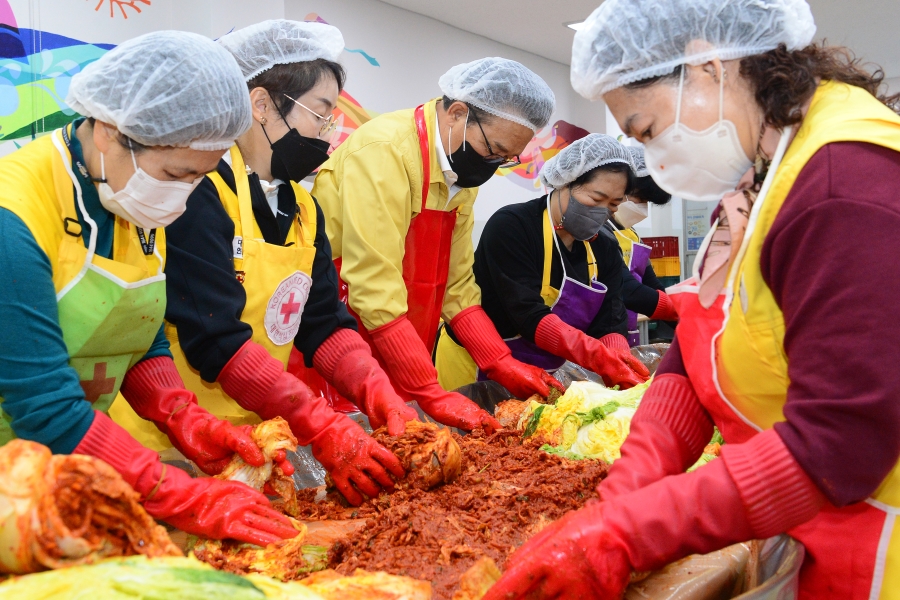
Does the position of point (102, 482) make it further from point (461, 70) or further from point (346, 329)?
point (461, 70)

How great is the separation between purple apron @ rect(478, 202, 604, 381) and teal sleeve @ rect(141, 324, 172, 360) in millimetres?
2325

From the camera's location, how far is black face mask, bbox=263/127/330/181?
9.15 ft

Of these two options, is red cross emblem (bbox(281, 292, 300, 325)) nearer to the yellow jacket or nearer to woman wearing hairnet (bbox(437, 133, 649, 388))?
the yellow jacket

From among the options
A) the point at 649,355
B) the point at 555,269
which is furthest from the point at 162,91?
the point at 649,355

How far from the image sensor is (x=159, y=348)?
246 cm

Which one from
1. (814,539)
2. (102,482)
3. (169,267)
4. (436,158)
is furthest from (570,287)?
(102,482)

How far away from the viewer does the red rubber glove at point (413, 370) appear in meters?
3.26

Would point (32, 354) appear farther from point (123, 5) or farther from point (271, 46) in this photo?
point (123, 5)

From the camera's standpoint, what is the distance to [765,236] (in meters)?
1.33

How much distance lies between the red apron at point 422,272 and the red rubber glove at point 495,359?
0.59ft

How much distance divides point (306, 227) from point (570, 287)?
7.06ft

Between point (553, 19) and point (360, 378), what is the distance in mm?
6169

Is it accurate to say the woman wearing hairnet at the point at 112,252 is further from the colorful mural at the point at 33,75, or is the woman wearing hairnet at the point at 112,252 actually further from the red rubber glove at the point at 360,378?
the colorful mural at the point at 33,75

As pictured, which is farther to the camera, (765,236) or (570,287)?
(570,287)
